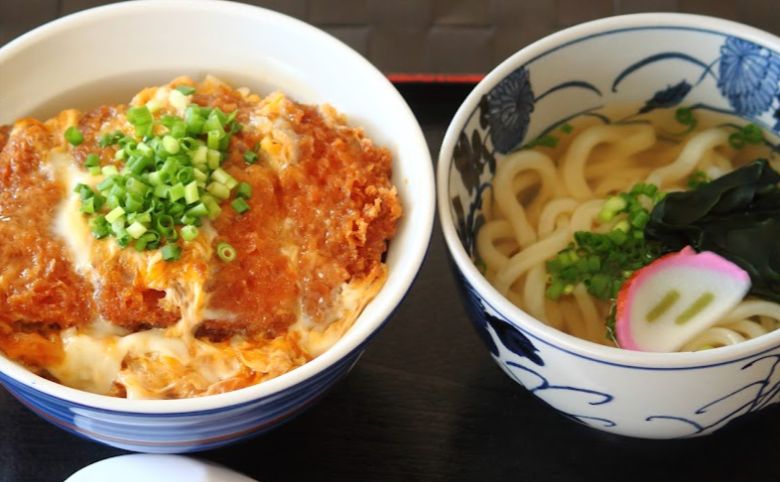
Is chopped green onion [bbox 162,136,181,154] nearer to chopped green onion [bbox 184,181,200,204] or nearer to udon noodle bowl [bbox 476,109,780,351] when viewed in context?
chopped green onion [bbox 184,181,200,204]

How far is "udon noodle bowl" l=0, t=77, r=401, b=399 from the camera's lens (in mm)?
1468

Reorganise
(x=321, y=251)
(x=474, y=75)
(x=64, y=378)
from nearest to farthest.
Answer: (x=64, y=378) → (x=321, y=251) → (x=474, y=75)

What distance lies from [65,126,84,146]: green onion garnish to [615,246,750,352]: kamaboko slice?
0.92 meters

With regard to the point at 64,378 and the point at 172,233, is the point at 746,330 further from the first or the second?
the point at 64,378

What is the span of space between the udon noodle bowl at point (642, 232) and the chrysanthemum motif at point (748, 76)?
45mm

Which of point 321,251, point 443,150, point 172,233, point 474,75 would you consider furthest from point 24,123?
point 474,75

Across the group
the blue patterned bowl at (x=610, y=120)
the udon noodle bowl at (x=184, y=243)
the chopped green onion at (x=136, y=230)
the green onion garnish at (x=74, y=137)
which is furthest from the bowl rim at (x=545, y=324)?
the green onion garnish at (x=74, y=137)

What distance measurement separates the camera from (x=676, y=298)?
165 cm

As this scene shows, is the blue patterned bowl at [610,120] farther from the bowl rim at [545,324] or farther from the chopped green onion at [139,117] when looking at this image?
the chopped green onion at [139,117]

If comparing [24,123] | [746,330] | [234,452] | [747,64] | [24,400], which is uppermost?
[747,64]

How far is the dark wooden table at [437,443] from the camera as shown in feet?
5.50

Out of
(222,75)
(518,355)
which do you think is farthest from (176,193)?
(518,355)

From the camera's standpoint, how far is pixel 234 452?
168cm

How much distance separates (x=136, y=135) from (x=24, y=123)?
0.20m
